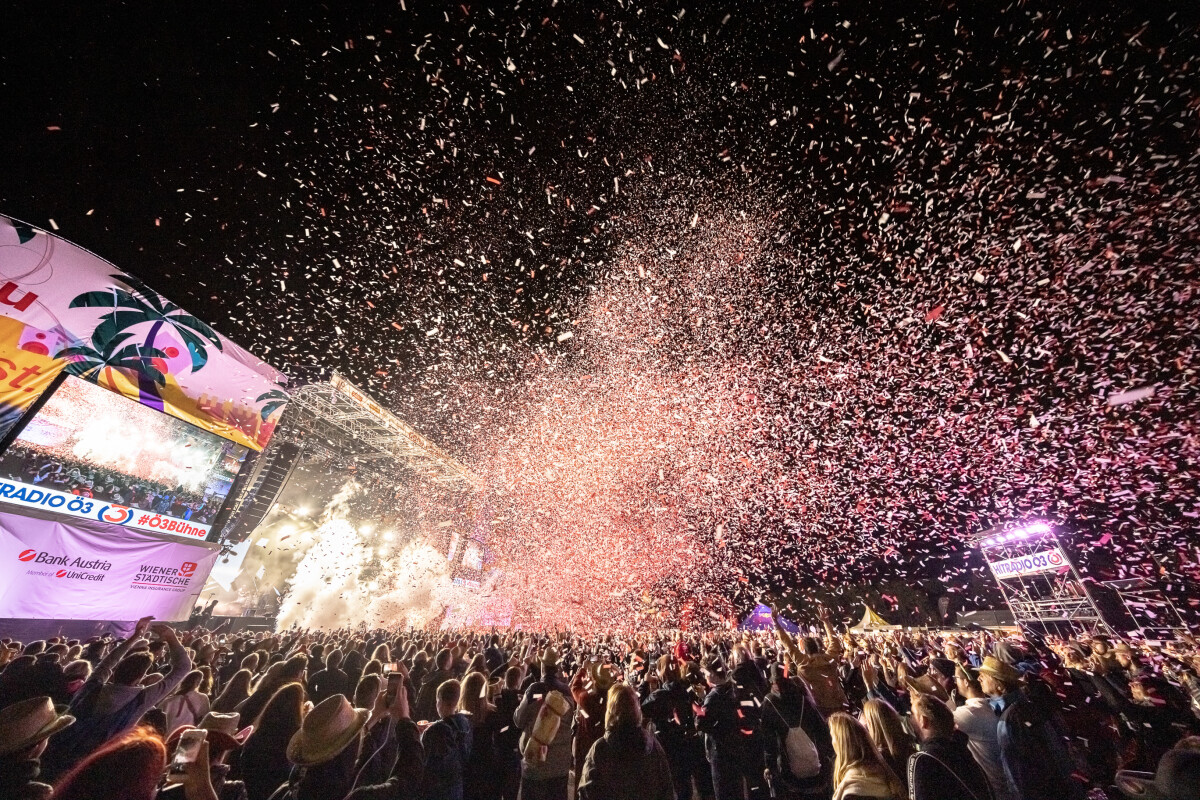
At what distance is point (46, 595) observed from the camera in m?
9.77

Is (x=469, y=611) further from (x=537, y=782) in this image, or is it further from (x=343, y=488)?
(x=537, y=782)

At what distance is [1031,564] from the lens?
17.2 m

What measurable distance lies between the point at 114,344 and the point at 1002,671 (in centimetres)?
1656

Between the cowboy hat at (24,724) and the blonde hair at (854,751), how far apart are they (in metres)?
4.62

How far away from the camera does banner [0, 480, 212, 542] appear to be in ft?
31.8

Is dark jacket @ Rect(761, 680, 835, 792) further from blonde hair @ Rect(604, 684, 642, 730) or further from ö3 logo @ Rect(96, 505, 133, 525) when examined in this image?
ö3 logo @ Rect(96, 505, 133, 525)

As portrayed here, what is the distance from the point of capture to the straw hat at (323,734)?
2.82m

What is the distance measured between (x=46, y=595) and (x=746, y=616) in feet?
124

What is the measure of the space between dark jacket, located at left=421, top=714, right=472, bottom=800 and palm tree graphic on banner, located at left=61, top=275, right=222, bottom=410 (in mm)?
12180

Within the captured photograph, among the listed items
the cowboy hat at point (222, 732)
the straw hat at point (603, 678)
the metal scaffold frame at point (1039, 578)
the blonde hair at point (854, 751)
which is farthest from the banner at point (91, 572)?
the metal scaffold frame at point (1039, 578)

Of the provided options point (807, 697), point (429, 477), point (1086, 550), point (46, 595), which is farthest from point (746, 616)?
point (46, 595)

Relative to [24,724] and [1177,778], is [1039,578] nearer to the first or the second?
[1177,778]

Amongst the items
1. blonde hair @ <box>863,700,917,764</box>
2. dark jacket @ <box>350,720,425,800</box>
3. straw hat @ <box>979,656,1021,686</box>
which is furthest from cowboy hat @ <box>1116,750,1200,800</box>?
dark jacket @ <box>350,720,425,800</box>

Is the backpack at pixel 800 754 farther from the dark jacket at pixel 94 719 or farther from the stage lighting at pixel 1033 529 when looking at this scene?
the stage lighting at pixel 1033 529
